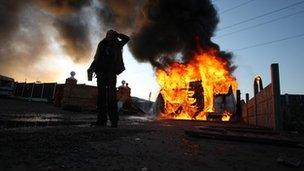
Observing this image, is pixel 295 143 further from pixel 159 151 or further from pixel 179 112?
pixel 179 112

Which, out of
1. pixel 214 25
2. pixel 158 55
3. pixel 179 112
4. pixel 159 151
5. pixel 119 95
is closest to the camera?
pixel 159 151

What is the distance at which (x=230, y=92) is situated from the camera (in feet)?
67.8

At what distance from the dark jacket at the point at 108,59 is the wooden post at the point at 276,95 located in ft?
14.1

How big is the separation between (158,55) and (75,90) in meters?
8.78

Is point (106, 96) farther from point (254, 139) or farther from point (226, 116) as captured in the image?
point (226, 116)

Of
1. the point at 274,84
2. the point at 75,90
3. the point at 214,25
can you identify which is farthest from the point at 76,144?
the point at 214,25

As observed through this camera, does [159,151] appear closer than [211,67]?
Yes

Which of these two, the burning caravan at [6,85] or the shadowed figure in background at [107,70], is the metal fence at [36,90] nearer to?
the burning caravan at [6,85]

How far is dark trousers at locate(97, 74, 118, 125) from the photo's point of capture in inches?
265

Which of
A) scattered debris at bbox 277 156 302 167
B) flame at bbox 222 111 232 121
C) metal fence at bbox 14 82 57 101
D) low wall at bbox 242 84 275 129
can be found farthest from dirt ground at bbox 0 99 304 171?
metal fence at bbox 14 82 57 101

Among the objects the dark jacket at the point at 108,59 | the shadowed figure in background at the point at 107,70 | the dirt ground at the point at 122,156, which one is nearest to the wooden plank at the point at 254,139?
the dirt ground at the point at 122,156

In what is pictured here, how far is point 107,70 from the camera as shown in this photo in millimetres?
6902

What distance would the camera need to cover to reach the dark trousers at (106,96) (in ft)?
22.1

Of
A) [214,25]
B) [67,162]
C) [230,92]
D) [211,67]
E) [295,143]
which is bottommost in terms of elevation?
[67,162]
